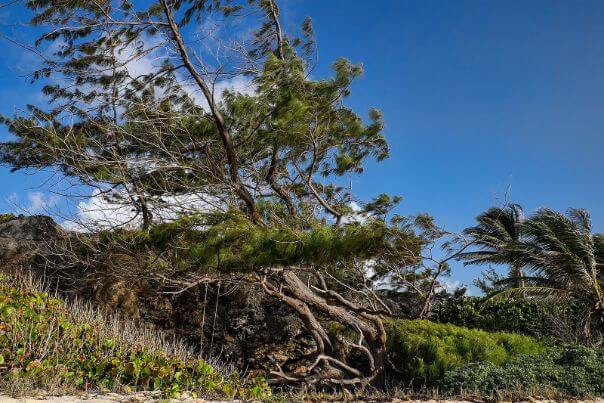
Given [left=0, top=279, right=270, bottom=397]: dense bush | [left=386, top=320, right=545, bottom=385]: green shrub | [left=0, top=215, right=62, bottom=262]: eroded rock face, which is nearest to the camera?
[left=0, top=279, right=270, bottom=397]: dense bush

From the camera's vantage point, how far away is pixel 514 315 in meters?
12.7

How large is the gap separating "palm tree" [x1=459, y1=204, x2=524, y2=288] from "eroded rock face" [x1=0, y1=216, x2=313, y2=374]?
4554 mm

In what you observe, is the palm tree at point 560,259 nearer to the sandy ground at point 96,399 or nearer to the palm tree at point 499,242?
the palm tree at point 499,242

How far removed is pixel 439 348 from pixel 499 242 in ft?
9.63

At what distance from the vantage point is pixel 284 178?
11062mm

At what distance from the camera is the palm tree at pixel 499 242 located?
8477 millimetres

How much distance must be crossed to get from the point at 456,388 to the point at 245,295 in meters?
5.87

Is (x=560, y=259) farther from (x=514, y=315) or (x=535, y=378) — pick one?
(x=535, y=378)

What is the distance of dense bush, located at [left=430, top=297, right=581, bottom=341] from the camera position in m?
12.5

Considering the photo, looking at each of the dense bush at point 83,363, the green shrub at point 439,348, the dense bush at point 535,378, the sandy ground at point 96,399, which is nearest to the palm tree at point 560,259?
the green shrub at point 439,348

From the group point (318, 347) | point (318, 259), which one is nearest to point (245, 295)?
point (318, 347)

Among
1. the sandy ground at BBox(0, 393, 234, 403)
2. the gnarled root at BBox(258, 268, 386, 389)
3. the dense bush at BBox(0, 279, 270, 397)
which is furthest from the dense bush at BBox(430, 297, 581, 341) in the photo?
the sandy ground at BBox(0, 393, 234, 403)

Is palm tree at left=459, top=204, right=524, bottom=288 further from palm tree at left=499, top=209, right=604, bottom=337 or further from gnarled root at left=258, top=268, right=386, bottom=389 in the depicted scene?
gnarled root at left=258, top=268, right=386, bottom=389

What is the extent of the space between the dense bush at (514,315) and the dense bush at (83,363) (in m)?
7.31
